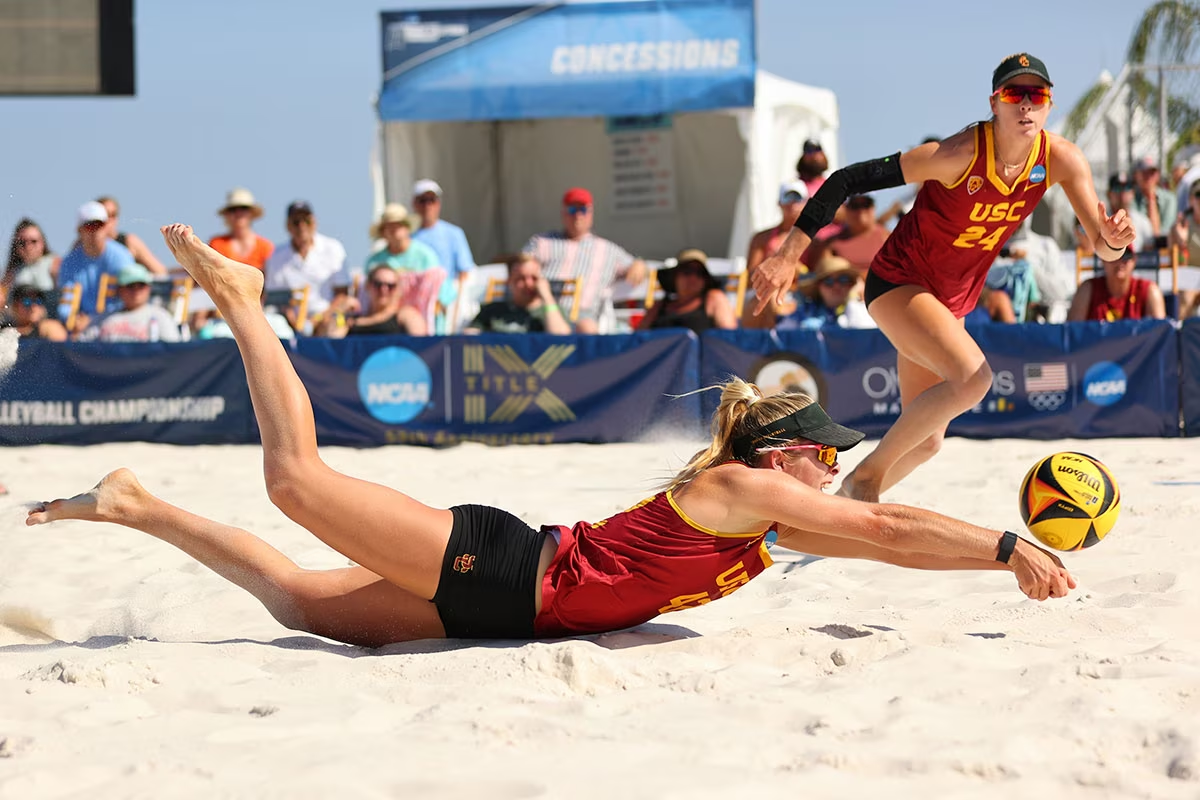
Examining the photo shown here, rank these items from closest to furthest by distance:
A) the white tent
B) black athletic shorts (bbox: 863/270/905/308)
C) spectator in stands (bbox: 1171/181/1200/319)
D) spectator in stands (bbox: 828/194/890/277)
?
1. black athletic shorts (bbox: 863/270/905/308)
2. spectator in stands (bbox: 828/194/890/277)
3. spectator in stands (bbox: 1171/181/1200/319)
4. the white tent

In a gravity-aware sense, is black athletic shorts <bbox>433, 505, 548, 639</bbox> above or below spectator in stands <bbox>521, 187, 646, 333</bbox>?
below

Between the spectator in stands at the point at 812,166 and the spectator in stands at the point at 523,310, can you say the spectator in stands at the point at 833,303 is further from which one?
the spectator in stands at the point at 523,310

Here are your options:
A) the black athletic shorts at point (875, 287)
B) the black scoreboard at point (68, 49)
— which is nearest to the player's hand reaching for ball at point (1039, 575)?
the black athletic shorts at point (875, 287)

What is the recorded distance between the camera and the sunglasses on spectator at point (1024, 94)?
4.27 metres

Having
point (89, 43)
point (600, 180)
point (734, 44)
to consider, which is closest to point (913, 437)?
point (89, 43)

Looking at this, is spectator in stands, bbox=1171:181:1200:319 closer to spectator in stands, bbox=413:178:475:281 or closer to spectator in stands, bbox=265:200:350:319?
spectator in stands, bbox=413:178:475:281

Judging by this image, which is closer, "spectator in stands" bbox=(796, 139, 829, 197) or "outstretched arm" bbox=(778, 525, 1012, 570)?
"outstretched arm" bbox=(778, 525, 1012, 570)

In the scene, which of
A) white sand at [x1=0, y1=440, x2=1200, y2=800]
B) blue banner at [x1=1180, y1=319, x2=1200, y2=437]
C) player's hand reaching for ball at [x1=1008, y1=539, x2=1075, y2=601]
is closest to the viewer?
white sand at [x1=0, y1=440, x2=1200, y2=800]

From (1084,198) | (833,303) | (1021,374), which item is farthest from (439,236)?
(1084,198)

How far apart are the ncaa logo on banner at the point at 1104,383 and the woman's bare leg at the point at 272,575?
635cm

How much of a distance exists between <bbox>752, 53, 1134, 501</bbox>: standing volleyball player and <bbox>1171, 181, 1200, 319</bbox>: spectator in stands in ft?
19.9

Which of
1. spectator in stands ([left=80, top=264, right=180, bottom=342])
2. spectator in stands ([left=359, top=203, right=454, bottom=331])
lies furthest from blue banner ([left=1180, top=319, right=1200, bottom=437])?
spectator in stands ([left=80, top=264, right=180, bottom=342])

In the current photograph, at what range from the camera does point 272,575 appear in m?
3.62

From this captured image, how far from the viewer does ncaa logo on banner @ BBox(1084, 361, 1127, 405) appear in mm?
8750
